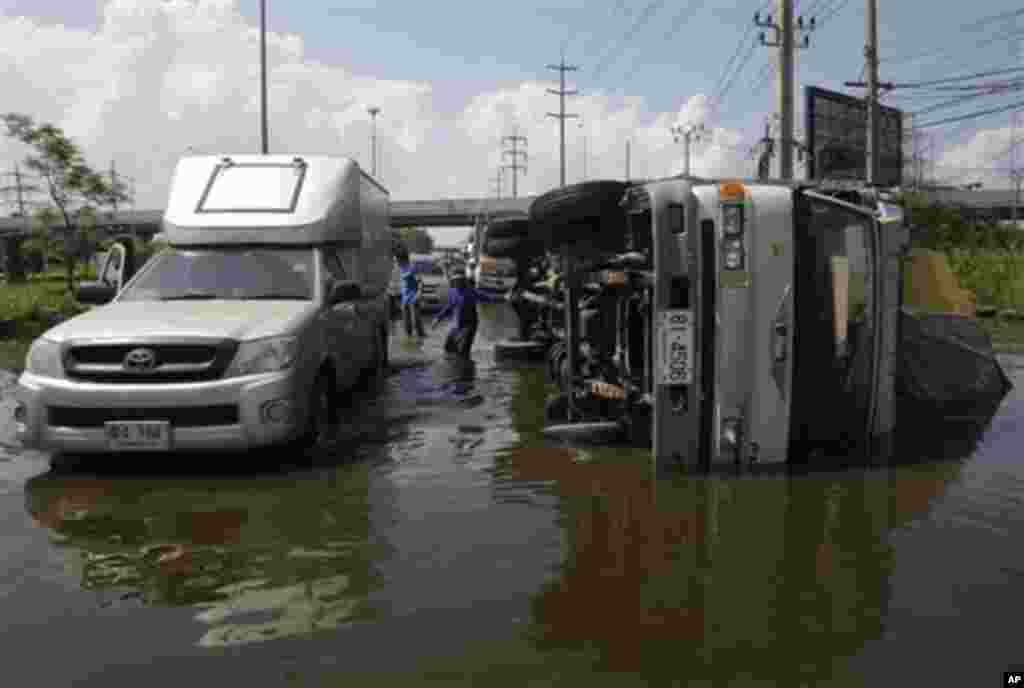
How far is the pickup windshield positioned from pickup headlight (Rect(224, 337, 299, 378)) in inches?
43.6

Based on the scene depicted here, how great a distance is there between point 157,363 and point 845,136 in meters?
26.5

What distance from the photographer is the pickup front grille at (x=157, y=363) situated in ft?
20.7

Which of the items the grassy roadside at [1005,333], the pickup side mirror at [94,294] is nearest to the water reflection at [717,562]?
the pickup side mirror at [94,294]

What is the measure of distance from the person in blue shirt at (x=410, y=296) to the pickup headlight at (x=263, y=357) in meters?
10.8

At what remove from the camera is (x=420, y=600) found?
13.9ft

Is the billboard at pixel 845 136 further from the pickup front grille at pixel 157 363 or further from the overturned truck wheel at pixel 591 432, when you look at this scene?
the pickup front grille at pixel 157 363

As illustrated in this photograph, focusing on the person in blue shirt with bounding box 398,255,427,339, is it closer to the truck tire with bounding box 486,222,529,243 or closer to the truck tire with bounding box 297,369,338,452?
the truck tire with bounding box 486,222,529,243

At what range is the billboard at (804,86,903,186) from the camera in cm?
2678

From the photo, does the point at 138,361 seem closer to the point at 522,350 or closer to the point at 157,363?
the point at 157,363

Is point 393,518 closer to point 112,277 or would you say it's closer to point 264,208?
point 264,208

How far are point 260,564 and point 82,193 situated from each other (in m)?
21.5

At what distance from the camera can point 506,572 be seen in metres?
4.62

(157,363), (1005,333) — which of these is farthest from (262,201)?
(1005,333)

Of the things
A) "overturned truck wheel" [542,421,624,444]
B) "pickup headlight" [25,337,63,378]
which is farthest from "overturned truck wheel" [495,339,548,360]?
"pickup headlight" [25,337,63,378]
